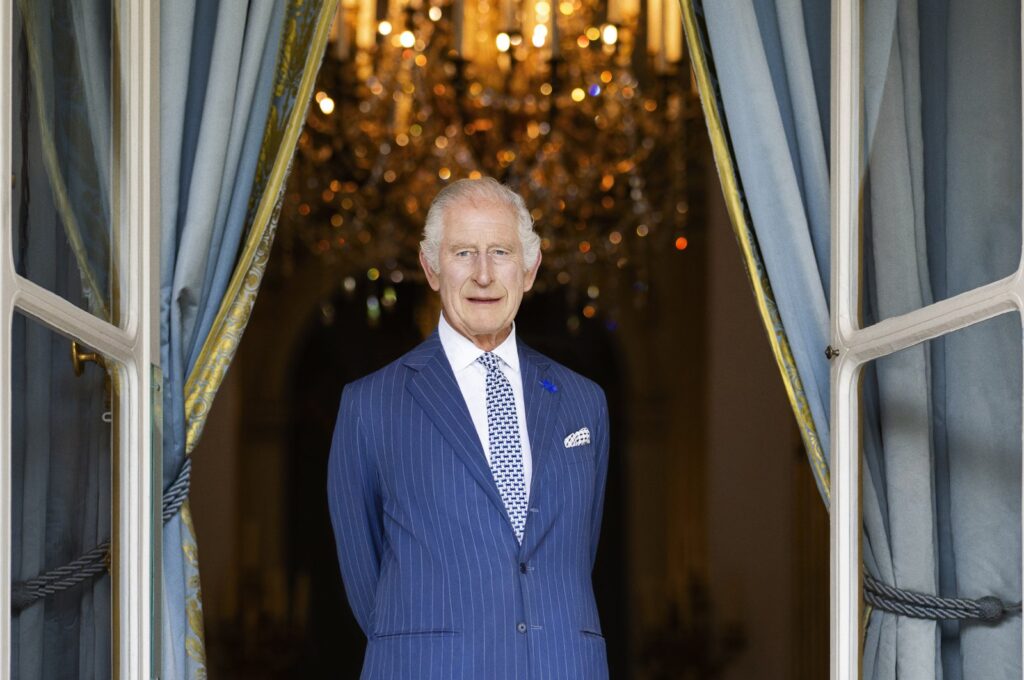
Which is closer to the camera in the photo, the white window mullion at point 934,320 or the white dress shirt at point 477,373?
the white window mullion at point 934,320

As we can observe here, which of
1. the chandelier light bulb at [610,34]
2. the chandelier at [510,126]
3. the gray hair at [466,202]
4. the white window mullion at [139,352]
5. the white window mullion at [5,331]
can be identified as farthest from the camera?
the chandelier at [510,126]

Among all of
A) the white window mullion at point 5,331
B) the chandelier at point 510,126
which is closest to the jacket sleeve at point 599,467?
the white window mullion at point 5,331

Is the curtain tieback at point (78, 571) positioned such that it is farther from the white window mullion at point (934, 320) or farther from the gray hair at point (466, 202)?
the white window mullion at point (934, 320)

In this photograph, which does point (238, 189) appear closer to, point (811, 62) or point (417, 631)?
point (417, 631)

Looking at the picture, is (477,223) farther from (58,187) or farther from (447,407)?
(58,187)

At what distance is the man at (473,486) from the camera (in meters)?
2.53

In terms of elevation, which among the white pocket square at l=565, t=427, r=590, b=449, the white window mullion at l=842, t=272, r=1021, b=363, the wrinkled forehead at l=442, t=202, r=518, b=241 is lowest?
the white pocket square at l=565, t=427, r=590, b=449

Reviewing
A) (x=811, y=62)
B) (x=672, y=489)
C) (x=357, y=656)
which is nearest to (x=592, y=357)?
(x=672, y=489)

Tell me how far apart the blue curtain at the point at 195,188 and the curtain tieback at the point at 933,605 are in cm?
122

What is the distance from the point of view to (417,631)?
2.53m

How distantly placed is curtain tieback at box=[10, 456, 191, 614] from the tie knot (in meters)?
0.58

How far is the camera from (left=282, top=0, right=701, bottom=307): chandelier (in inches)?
240

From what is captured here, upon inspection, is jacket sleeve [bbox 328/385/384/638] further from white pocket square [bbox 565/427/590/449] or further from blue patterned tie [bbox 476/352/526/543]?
white pocket square [bbox 565/427/590/449]

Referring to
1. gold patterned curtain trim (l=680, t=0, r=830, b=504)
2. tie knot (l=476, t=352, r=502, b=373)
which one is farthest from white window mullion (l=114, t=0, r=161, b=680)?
gold patterned curtain trim (l=680, t=0, r=830, b=504)
